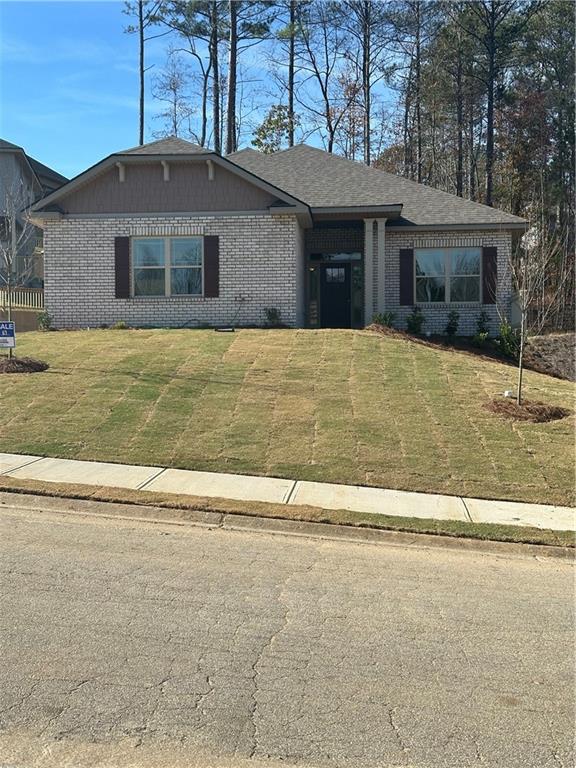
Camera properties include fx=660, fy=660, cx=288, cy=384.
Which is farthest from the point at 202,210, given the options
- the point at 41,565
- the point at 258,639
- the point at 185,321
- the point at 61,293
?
the point at 258,639

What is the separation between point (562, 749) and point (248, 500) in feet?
15.4

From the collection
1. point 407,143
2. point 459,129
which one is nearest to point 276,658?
point 459,129

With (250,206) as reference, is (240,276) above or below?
below

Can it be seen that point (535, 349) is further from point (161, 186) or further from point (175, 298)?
point (161, 186)

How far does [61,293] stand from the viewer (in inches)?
725

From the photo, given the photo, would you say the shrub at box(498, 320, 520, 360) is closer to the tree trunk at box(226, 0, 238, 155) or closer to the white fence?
the white fence

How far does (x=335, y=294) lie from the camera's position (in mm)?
21453

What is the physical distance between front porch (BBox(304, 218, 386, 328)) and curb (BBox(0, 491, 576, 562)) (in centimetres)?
1442

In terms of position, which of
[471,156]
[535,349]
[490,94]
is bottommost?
[535,349]

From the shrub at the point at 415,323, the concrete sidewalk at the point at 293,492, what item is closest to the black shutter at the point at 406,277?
the shrub at the point at 415,323

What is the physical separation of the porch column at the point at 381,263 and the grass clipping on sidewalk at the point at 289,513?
41.2 ft

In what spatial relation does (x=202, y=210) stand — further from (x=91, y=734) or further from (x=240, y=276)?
(x=91, y=734)

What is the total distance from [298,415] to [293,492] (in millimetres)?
2645

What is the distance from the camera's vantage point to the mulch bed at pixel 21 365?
12.8 metres
